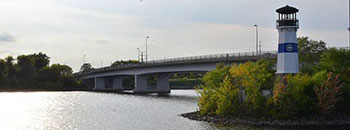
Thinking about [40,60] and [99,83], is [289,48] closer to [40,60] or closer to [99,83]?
[99,83]

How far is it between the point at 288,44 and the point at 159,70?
63.6 meters

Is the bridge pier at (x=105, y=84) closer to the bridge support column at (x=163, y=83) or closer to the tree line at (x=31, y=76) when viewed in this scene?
the tree line at (x=31, y=76)

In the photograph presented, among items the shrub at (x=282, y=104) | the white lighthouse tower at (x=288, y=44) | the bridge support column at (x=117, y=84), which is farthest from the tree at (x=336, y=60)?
the bridge support column at (x=117, y=84)

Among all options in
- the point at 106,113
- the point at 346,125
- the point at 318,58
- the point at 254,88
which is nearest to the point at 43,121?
the point at 106,113

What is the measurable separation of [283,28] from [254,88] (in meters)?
8.56

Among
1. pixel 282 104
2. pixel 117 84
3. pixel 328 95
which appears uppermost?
pixel 328 95

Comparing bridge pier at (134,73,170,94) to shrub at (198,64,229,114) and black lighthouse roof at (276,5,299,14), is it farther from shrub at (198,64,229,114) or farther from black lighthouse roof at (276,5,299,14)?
black lighthouse roof at (276,5,299,14)

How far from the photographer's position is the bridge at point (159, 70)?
84.2m

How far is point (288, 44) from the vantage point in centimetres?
5597

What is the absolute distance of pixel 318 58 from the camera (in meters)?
68.0

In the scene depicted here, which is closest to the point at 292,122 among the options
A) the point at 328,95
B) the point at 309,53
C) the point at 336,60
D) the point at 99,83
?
the point at 328,95

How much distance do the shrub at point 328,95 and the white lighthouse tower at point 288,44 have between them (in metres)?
5.67

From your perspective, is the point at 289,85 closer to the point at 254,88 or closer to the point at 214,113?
the point at 254,88

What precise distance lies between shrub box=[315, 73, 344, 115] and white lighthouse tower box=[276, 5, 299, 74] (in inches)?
223
